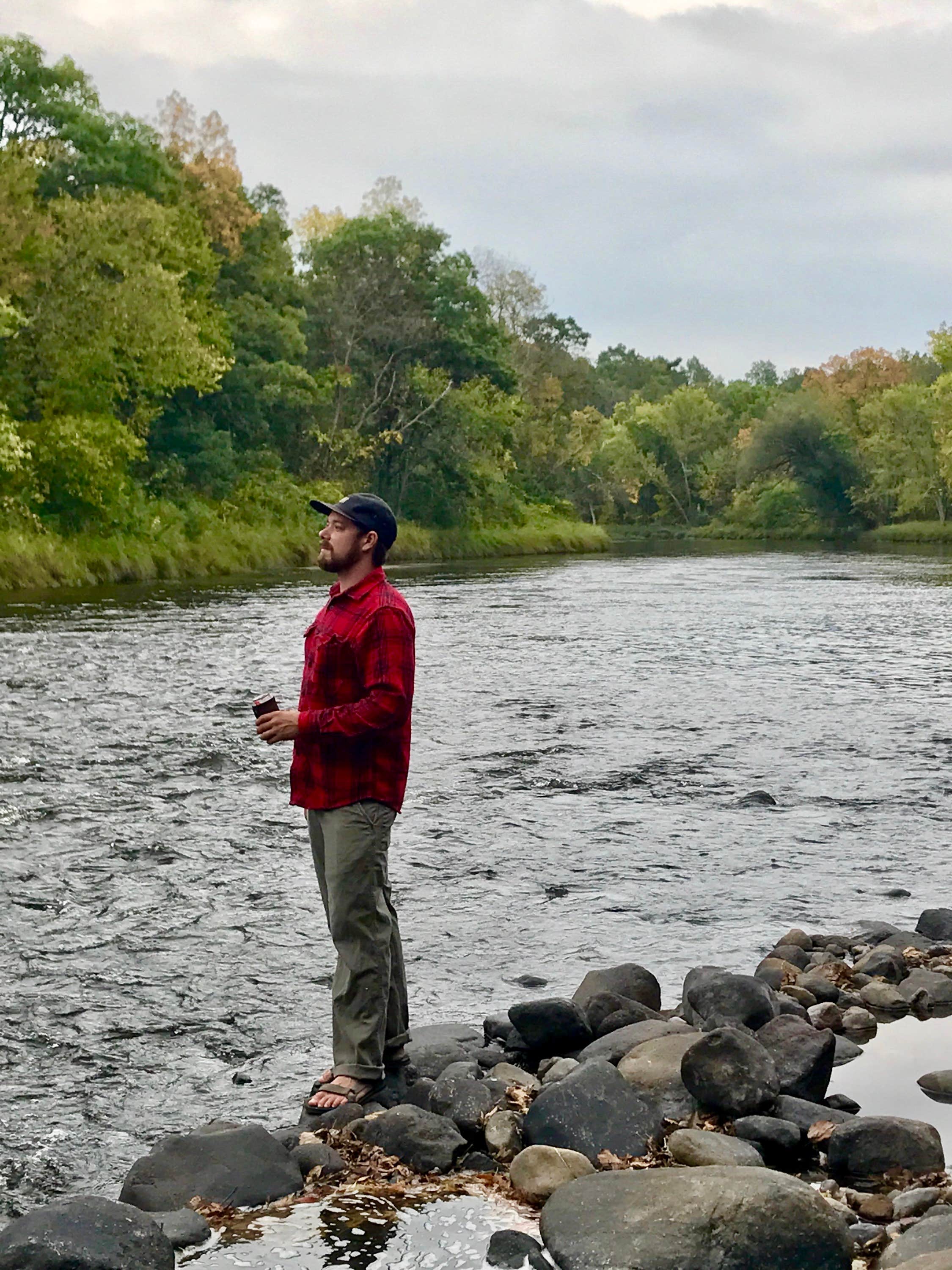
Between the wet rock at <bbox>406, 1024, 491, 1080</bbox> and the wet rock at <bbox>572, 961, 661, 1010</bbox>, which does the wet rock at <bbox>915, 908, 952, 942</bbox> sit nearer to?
the wet rock at <bbox>572, 961, 661, 1010</bbox>

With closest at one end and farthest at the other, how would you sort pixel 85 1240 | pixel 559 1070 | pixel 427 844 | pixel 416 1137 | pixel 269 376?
pixel 85 1240, pixel 416 1137, pixel 559 1070, pixel 427 844, pixel 269 376

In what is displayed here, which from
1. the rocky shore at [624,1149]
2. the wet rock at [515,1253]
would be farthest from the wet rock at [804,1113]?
the wet rock at [515,1253]

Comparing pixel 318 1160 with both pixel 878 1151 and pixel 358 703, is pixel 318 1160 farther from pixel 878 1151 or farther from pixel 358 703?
pixel 878 1151

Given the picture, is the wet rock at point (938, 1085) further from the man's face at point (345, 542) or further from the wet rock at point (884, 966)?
the man's face at point (345, 542)

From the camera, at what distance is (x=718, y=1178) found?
15.7 ft

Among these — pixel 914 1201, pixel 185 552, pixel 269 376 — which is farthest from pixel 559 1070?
pixel 269 376

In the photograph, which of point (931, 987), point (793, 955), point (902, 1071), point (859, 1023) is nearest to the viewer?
point (902, 1071)

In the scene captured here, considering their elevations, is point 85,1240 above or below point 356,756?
below

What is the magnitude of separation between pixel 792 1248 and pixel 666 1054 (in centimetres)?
168

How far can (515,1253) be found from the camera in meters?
4.74

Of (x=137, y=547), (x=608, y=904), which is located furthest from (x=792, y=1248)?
(x=137, y=547)

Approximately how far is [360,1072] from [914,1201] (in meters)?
2.21

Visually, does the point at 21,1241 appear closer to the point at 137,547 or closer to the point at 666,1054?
the point at 666,1054

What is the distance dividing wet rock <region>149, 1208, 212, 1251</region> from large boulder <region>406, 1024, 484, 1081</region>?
5.11 feet
